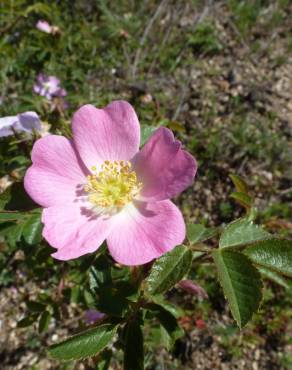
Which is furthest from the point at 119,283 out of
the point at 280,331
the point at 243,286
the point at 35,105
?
the point at 280,331

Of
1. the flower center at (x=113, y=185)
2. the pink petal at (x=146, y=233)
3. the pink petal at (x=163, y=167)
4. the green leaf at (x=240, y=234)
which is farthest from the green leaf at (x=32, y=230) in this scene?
the green leaf at (x=240, y=234)

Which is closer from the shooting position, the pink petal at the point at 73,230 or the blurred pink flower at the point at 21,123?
the pink petal at the point at 73,230

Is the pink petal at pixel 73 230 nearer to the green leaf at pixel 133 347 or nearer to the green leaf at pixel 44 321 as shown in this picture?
the green leaf at pixel 133 347

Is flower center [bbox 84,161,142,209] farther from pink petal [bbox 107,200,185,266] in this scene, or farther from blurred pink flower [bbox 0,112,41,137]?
blurred pink flower [bbox 0,112,41,137]

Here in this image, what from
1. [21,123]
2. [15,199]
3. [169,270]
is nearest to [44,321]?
[15,199]

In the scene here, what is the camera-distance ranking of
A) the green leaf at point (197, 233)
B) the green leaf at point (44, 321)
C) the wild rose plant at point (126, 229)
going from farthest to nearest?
the green leaf at point (44, 321) < the green leaf at point (197, 233) < the wild rose plant at point (126, 229)

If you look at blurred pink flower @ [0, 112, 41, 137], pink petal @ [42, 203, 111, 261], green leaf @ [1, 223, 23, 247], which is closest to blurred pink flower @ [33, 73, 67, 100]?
blurred pink flower @ [0, 112, 41, 137]

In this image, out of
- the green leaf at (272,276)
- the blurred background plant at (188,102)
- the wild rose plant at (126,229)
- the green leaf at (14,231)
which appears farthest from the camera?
the blurred background plant at (188,102)
